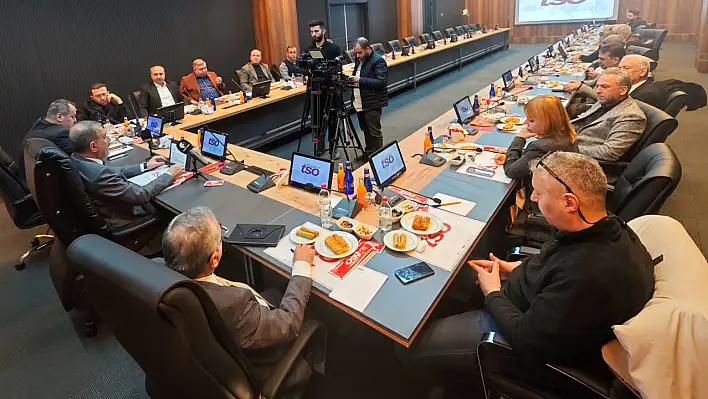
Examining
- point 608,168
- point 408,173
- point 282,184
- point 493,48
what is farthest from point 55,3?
point 493,48

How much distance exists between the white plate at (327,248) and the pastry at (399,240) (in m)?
0.18

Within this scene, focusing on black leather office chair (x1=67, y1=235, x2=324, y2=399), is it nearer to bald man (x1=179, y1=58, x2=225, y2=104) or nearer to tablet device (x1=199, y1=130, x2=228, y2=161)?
tablet device (x1=199, y1=130, x2=228, y2=161)

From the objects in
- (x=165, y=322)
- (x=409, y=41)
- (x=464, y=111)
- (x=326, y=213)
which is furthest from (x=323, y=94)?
(x=409, y=41)

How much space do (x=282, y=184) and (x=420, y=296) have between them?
4.75ft

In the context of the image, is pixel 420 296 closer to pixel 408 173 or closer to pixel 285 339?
pixel 285 339

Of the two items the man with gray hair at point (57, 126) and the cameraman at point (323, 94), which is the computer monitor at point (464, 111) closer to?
the cameraman at point (323, 94)

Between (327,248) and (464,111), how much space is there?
8.41ft

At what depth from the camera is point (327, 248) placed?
2.03m

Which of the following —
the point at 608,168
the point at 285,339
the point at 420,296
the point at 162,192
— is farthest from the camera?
the point at 608,168

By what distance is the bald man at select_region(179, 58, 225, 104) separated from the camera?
5.72 meters

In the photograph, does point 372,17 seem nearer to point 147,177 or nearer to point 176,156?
point 176,156

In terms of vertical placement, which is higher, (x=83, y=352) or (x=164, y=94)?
(x=164, y=94)

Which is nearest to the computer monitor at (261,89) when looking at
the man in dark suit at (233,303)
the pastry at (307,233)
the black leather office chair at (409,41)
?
the pastry at (307,233)

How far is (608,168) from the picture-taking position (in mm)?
3143
